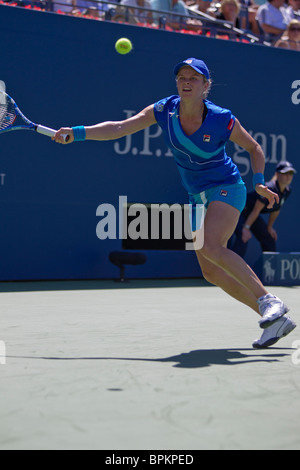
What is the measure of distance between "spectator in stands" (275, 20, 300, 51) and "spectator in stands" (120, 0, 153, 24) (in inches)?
85.1

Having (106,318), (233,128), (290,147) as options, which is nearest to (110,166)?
(290,147)

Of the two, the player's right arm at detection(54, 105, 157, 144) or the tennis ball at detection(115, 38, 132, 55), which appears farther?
the tennis ball at detection(115, 38, 132, 55)

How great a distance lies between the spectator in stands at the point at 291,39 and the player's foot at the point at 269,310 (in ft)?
25.5

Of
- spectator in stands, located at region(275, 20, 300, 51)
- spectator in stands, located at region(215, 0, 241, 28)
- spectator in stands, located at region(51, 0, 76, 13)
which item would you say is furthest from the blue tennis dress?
spectator in stands, located at region(275, 20, 300, 51)

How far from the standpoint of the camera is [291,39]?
11.2 metres

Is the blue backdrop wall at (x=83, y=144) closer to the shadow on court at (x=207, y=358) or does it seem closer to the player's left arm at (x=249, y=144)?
the player's left arm at (x=249, y=144)

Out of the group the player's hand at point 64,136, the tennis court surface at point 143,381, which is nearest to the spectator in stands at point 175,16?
the tennis court surface at point 143,381

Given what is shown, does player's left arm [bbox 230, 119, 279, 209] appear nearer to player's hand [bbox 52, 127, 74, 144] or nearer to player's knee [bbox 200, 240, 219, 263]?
player's knee [bbox 200, 240, 219, 263]

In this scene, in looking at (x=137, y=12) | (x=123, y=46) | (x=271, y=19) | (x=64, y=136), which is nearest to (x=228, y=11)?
(x=271, y=19)

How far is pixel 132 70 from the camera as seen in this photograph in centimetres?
995

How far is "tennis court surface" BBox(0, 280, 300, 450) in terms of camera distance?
7.91ft

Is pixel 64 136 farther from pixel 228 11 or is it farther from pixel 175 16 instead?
pixel 228 11

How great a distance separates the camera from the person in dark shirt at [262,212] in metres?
9.51
